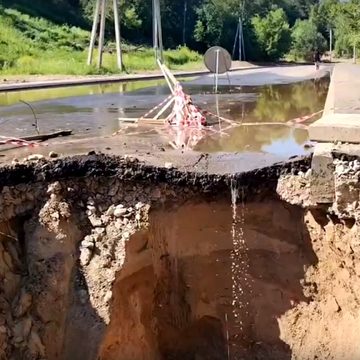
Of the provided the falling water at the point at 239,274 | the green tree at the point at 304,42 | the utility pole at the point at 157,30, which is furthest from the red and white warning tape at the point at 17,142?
the green tree at the point at 304,42

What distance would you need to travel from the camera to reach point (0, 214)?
684 cm

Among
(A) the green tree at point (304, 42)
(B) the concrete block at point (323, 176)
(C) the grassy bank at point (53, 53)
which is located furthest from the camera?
(A) the green tree at point (304, 42)

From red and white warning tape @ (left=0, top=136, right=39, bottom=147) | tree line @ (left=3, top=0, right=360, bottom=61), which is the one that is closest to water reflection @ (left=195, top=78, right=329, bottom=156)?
red and white warning tape @ (left=0, top=136, right=39, bottom=147)

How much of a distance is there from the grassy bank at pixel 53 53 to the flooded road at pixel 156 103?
28.9 ft

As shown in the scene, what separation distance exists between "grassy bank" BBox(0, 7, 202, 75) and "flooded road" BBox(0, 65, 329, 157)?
8797 mm

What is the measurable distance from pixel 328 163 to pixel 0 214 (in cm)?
340

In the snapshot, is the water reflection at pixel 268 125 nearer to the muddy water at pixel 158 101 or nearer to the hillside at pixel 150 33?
the muddy water at pixel 158 101

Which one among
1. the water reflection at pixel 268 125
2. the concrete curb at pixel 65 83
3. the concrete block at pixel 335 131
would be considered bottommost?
the water reflection at pixel 268 125

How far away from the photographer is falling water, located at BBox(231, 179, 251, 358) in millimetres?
7605

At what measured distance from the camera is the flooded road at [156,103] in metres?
9.93

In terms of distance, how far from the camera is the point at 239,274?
784 centimetres

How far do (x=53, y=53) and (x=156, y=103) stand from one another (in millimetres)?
23672

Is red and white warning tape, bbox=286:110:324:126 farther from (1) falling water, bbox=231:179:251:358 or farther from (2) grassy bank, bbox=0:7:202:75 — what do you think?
(2) grassy bank, bbox=0:7:202:75

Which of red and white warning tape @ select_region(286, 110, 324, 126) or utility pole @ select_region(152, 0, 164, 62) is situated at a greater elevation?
utility pole @ select_region(152, 0, 164, 62)
